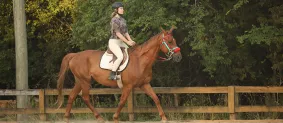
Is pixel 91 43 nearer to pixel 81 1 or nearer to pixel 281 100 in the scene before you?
pixel 81 1

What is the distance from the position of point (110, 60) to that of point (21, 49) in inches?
134

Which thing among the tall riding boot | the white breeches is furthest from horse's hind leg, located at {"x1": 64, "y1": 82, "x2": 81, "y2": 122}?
the white breeches

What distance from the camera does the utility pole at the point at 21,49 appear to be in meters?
15.4

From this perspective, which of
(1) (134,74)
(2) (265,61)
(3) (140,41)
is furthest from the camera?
(2) (265,61)

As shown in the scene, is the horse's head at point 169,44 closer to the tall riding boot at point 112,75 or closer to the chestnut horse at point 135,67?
the chestnut horse at point 135,67

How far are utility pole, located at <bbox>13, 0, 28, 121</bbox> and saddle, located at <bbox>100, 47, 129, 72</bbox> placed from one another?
3066 millimetres

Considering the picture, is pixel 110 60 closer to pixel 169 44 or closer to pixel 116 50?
pixel 116 50

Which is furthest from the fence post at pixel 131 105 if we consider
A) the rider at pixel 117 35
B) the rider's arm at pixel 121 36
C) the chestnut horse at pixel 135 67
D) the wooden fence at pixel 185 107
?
the rider's arm at pixel 121 36

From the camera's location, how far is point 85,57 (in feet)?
45.7

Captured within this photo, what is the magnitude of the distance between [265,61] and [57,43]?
8.09 metres

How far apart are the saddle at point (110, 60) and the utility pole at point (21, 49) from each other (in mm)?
3066

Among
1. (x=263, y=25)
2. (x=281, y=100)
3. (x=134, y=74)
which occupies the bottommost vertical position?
(x=281, y=100)

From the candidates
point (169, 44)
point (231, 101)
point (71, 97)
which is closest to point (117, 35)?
point (169, 44)

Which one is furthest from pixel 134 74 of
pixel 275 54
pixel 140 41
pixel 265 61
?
pixel 265 61
